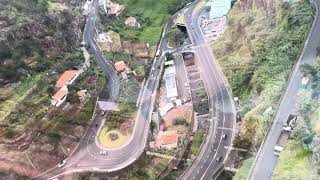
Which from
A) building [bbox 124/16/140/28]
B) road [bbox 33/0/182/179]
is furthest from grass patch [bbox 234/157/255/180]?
building [bbox 124/16/140/28]

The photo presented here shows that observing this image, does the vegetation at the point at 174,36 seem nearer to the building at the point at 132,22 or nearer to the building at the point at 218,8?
the building at the point at 218,8

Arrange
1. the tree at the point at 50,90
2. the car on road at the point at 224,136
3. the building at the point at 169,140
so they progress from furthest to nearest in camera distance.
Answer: the tree at the point at 50,90 → the building at the point at 169,140 → the car on road at the point at 224,136

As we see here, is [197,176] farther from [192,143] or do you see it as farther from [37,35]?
[37,35]

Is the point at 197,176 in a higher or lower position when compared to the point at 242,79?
lower

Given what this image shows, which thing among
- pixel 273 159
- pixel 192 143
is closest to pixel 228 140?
pixel 192 143

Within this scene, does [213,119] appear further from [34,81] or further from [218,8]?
[218,8]

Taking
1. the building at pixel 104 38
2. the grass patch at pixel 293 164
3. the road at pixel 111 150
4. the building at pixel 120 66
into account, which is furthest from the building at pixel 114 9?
the grass patch at pixel 293 164

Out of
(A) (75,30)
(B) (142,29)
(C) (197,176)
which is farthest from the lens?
(B) (142,29)

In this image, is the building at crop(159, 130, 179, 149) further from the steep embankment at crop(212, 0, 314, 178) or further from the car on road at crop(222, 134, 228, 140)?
the steep embankment at crop(212, 0, 314, 178)
